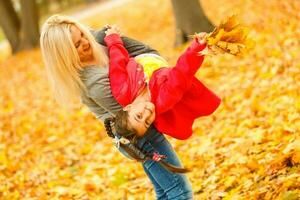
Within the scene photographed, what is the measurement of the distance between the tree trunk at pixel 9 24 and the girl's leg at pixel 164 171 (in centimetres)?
1652

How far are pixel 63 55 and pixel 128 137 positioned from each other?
669mm

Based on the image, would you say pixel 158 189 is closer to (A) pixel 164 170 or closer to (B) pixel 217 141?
(A) pixel 164 170

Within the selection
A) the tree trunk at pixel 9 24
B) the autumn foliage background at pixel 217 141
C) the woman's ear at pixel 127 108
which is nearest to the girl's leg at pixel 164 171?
the woman's ear at pixel 127 108

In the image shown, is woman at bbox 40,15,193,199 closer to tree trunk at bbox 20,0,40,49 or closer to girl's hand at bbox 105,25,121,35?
girl's hand at bbox 105,25,121,35

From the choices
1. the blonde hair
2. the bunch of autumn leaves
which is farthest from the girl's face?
the bunch of autumn leaves

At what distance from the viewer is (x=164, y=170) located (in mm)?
3680

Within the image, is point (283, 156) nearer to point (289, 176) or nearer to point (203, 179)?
point (289, 176)

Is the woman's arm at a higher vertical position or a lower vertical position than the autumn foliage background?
higher

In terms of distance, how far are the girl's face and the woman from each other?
0.16m

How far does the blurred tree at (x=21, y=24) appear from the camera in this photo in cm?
1883

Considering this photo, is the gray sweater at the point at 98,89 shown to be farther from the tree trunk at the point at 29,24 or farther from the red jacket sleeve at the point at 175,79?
the tree trunk at the point at 29,24

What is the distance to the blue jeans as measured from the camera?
362 cm

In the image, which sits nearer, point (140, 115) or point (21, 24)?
point (140, 115)

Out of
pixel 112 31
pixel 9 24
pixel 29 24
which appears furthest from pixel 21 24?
pixel 112 31
